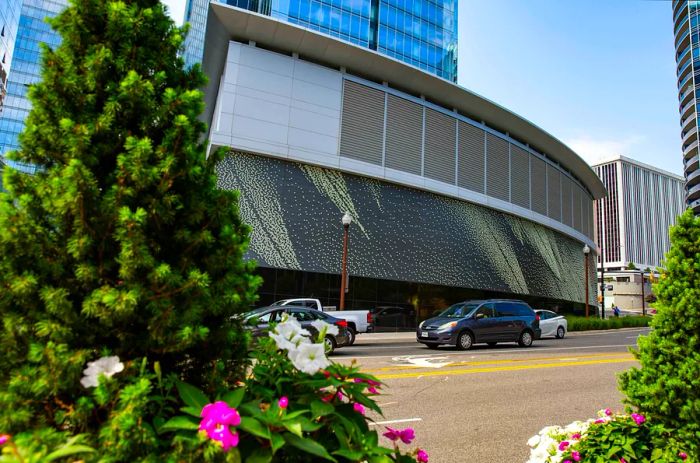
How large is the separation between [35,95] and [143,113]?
39 cm

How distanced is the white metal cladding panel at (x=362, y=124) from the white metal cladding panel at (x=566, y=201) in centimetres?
2776

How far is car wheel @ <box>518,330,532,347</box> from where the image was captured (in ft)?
59.5

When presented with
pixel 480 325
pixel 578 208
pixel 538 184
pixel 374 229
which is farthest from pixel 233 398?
pixel 578 208

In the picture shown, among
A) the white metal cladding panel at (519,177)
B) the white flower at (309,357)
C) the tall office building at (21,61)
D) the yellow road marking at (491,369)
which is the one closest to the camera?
the white flower at (309,357)

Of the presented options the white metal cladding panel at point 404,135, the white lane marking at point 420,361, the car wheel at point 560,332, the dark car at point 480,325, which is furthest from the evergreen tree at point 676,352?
the white metal cladding panel at point 404,135

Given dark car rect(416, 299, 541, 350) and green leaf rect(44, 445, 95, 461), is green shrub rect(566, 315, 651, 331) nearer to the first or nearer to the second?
dark car rect(416, 299, 541, 350)

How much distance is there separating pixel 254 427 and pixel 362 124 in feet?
102

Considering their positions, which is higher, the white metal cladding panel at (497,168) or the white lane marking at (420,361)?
the white metal cladding panel at (497,168)

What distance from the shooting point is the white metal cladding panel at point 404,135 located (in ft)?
106

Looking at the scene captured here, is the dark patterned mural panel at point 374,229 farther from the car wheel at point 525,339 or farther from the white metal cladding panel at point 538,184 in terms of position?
the car wheel at point 525,339

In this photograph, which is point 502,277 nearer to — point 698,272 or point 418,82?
point 418,82

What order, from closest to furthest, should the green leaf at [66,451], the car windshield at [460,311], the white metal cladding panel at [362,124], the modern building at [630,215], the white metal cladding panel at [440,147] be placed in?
the green leaf at [66,451], the car windshield at [460,311], the white metal cladding panel at [362,124], the white metal cladding panel at [440,147], the modern building at [630,215]

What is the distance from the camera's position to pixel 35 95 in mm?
1661

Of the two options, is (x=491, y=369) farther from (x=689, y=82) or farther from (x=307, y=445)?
(x=689, y=82)
